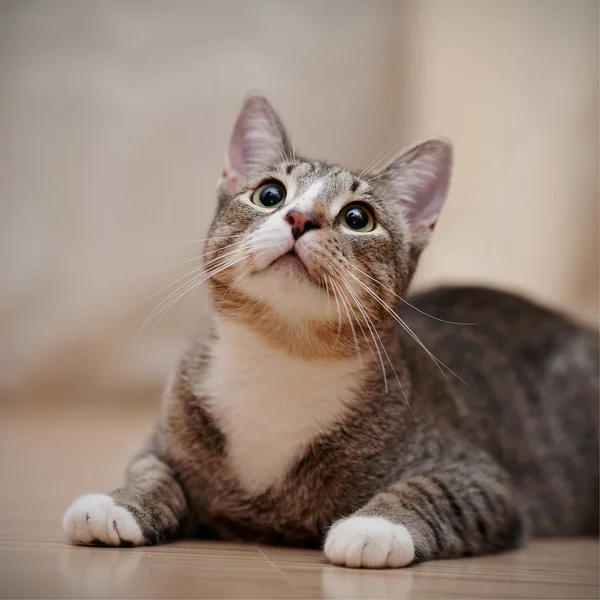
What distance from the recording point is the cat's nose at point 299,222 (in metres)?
1.98

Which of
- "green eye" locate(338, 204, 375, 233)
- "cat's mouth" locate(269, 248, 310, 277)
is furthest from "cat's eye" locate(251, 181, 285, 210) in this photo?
"cat's mouth" locate(269, 248, 310, 277)

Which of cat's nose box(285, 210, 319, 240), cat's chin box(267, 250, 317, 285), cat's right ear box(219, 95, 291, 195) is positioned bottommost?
cat's chin box(267, 250, 317, 285)

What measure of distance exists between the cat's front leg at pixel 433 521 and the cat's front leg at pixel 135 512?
0.42 meters

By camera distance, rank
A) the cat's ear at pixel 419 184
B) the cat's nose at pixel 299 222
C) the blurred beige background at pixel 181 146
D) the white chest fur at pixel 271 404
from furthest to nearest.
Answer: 1. the blurred beige background at pixel 181 146
2. the cat's ear at pixel 419 184
3. the white chest fur at pixel 271 404
4. the cat's nose at pixel 299 222

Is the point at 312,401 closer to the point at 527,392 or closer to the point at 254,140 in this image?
the point at 254,140

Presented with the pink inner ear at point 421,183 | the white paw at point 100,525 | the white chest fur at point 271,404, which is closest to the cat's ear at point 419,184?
the pink inner ear at point 421,183

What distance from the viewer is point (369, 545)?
182 centimetres

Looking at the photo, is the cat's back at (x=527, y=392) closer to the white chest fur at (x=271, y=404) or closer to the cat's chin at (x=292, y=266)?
the white chest fur at (x=271, y=404)

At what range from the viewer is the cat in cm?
200

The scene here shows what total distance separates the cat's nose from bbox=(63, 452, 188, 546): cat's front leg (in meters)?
0.73

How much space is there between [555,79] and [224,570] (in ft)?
14.6

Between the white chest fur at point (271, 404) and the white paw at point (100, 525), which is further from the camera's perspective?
the white chest fur at point (271, 404)

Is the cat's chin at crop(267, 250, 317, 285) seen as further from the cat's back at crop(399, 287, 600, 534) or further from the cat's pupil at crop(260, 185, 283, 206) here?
the cat's back at crop(399, 287, 600, 534)

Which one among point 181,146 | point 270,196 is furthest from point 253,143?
→ point 181,146
